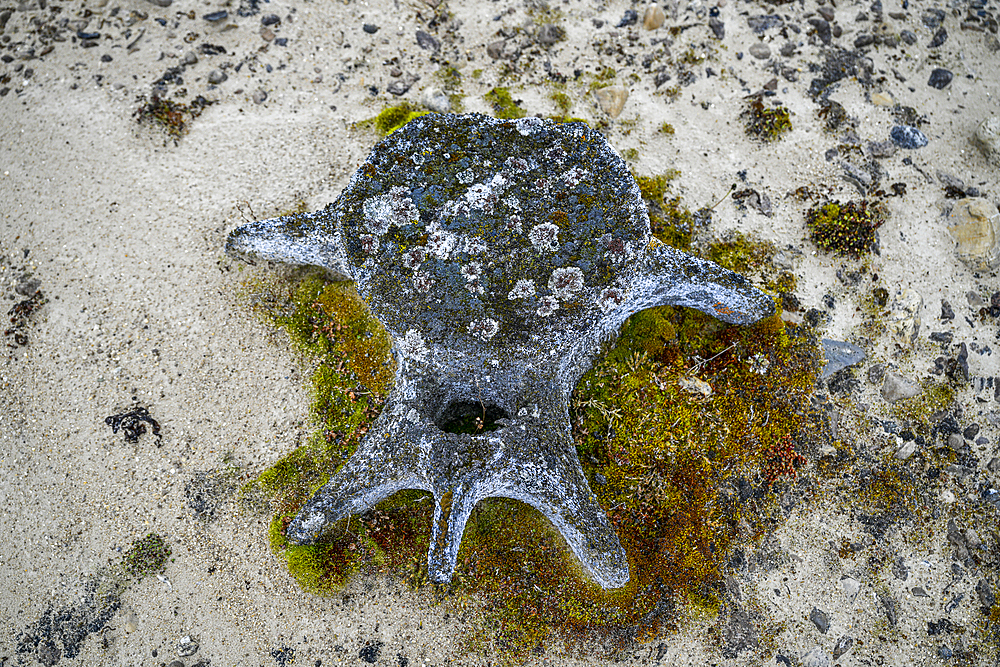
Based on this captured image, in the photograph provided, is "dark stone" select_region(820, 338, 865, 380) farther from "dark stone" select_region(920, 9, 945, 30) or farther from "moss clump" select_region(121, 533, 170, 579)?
"moss clump" select_region(121, 533, 170, 579)

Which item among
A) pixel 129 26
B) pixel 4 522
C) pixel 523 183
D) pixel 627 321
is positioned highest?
pixel 129 26

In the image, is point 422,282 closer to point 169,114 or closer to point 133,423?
point 133,423

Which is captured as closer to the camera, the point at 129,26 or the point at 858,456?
the point at 858,456

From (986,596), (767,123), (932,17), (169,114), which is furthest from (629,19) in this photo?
(986,596)

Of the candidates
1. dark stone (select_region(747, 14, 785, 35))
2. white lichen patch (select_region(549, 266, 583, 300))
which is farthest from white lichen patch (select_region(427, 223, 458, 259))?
dark stone (select_region(747, 14, 785, 35))

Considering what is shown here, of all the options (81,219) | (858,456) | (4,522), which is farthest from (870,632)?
(81,219)

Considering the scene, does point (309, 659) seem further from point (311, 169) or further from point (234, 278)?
point (311, 169)

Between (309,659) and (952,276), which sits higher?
(952,276)
